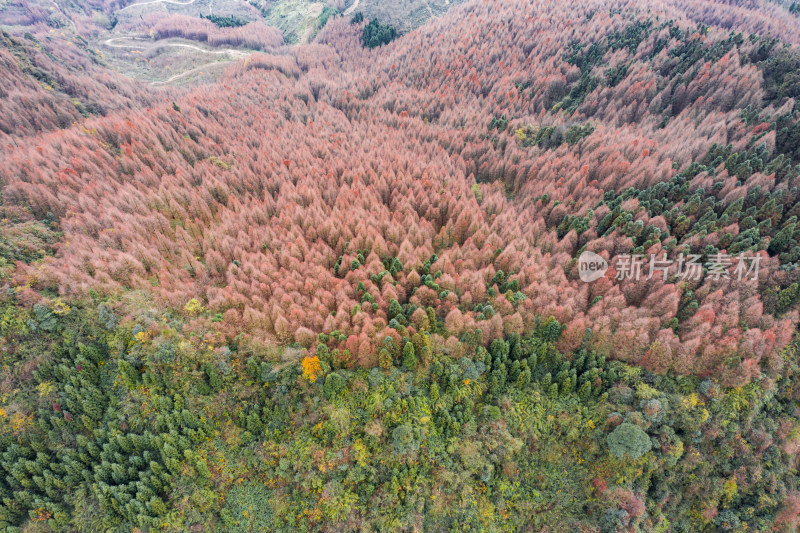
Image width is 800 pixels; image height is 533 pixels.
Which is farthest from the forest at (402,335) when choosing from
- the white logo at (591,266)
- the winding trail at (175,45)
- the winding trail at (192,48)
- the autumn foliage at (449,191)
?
the winding trail at (175,45)

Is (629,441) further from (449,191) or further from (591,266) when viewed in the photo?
(449,191)

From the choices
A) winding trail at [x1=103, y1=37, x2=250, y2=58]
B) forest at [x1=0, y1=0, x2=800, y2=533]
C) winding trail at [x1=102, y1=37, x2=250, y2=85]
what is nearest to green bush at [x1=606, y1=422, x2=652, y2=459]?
forest at [x1=0, y1=0, x2=800, y2=533]

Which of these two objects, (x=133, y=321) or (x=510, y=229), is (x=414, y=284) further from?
(x=133, y=321)

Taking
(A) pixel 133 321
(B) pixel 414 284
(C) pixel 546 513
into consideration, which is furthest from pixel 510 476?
(A) pixel 133 321

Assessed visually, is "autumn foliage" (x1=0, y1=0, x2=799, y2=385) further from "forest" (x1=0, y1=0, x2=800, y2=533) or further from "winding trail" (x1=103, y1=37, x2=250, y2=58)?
"winding trail" (x1=103, y1=37, x2=250, y2=58)

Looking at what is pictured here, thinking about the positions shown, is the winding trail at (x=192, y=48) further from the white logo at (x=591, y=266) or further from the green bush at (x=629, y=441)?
the green bush at (x=629, y=441)

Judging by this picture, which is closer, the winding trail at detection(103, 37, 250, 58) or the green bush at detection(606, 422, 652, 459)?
the green bush at detection(606, 422, 652, 459)
